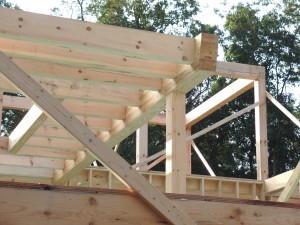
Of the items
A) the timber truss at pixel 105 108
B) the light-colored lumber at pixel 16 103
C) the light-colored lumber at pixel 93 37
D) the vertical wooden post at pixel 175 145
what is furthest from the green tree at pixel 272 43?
the light-colored lumber at pixel 93 37

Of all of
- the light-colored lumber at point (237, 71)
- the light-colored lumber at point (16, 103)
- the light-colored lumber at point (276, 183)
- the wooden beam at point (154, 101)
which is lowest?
the light-colored lumber at point (276, 183)

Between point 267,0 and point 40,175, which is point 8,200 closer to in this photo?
point 40,175

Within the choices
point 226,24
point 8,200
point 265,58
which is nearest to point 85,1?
point 226,24

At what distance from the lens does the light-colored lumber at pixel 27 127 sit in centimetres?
638

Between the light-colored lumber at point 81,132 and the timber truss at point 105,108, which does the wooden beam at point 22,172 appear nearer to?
the timber truss at point 105,108

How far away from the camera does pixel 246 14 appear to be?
73.5 ft

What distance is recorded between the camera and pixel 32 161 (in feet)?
30.0

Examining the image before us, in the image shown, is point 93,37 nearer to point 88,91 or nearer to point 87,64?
point 87,64

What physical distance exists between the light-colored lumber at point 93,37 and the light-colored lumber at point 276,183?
15.7 feet

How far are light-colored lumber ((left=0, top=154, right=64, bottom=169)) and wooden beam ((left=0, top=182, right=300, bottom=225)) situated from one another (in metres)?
4.25

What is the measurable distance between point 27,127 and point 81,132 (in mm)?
2285

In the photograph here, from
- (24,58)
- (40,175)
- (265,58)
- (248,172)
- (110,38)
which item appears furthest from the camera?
(265,58)

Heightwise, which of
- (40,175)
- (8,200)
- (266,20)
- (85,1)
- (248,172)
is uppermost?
(85,1)

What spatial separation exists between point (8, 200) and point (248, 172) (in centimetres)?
1667
